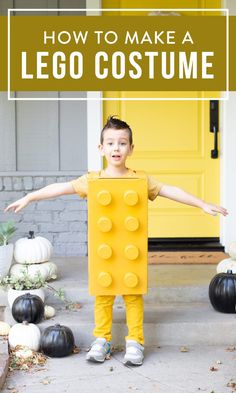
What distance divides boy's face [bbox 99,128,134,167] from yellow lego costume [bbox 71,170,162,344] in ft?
0.41

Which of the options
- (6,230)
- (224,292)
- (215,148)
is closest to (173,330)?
(224,292)

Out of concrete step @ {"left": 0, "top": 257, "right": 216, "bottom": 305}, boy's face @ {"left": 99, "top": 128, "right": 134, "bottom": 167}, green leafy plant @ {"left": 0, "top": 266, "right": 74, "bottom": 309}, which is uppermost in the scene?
boy's face @ {"left": 99, "top": 128, "right": 134, "bottom": 167}

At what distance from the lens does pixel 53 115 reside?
266 inches

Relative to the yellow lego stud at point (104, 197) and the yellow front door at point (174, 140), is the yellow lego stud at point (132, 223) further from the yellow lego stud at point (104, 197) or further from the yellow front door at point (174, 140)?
the yellow front door at point (174, 140)

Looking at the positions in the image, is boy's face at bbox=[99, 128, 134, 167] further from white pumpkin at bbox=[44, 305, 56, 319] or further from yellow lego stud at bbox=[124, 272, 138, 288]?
white pumpkin at bbox=[44, 305, 56, 319]

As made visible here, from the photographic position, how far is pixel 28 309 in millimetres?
4789

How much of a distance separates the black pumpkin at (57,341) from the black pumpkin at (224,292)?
105 cm

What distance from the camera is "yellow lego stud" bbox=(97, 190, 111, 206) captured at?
4363mm

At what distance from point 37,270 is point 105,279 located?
1162 mm

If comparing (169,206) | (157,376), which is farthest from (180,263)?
(157,376)

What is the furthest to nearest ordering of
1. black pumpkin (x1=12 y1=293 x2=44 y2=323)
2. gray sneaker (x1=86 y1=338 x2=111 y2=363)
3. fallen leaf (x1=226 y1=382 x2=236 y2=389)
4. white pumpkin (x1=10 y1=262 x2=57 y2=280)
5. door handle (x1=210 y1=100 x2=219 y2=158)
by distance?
1. door handle (x1=210 y1=100 x2=219 y2=158)
2. white pumpkin (x1=10 y1=262 x2=57 y2=280)
3. black pumpkin (x1=12 y1=293 x2=44 y2=323)
4. gray sneaker (x1=86 y1=338 x2=111 y2=363)
5. fallen leaf (x1=226 y1=382 x2=236 y2=389)

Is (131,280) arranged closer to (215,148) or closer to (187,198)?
(187,198)

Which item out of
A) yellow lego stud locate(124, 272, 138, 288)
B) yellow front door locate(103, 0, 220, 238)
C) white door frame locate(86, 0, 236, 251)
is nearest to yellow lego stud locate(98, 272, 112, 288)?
yellow lego stud locate(124, 272, 138, 288)

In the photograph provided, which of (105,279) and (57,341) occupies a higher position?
(105,279)
